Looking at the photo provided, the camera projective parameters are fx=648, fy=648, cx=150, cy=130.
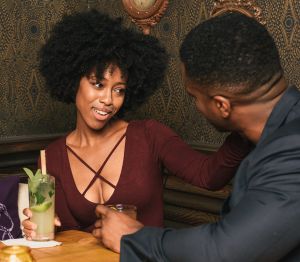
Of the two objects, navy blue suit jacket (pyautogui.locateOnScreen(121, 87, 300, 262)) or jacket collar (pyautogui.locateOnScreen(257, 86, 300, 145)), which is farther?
jacket collar (pyautogui.locateOnScreen(257, 86, 300, 145))

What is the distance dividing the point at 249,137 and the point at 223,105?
14 centimetres

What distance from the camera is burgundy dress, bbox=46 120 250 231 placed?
2.79 m

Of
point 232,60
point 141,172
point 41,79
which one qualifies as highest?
point 232,60

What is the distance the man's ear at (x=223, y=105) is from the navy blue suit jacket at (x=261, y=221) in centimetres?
14

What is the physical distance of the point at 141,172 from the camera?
2936 mm

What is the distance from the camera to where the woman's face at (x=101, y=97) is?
2.85 m

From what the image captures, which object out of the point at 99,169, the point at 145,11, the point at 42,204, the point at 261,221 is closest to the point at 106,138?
the point at 99,169

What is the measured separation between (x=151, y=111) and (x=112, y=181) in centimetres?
137

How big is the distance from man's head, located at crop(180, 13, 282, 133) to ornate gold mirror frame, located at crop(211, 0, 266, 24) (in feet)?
6.02

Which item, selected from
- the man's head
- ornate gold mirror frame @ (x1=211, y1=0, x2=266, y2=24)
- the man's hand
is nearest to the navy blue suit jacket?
the man's head

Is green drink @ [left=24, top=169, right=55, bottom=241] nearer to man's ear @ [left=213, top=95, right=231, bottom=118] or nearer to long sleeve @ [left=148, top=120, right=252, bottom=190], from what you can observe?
long sleeve @ [left=148, top=120, right=252, bottom=190]

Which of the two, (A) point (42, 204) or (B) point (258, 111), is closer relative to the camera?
(B) point (258, 111)

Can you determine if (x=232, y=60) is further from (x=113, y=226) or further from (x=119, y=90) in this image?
(x=119, y=90)

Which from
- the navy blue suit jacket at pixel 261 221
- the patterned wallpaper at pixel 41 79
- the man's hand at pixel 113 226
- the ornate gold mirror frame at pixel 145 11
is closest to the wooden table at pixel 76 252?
the man's hand at pixel 113 226
